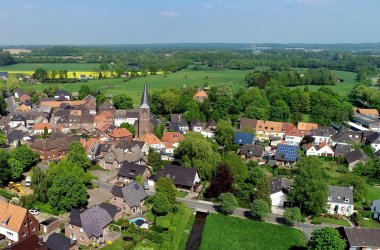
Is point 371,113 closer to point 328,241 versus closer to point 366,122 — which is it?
point 366,122

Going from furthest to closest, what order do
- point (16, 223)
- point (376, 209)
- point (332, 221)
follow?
point (376, 209), point (332, 221), point (16, 223)

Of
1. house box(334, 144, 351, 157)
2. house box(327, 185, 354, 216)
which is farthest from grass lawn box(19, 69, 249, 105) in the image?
house box(327, 185, 354, 216)

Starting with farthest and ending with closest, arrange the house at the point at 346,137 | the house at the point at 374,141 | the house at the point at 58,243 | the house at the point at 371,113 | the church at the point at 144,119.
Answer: the house at the point at 371,113
the house at the point at 346,137
the house at the point at 374,141
the church at the point at 144,119
the house at the point at 58,243

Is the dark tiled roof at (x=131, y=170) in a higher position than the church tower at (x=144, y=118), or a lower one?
lower

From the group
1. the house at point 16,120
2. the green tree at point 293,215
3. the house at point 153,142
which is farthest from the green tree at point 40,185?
the house at point 16,120

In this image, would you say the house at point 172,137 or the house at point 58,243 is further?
the house at point 172,137

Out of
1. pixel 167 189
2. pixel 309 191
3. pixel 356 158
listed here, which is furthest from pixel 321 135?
pixel 167 189

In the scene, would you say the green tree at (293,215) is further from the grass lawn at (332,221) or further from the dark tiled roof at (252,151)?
the dark tiled roof at (252,151)
